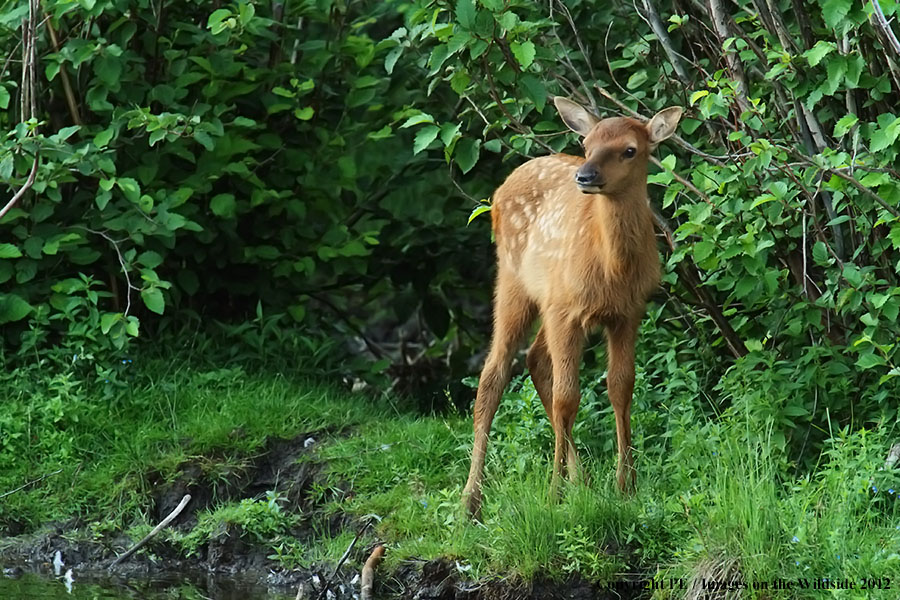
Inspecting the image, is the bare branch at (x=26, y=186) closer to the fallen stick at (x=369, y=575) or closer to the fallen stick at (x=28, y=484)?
the fallen stick at (x=28, y=484)

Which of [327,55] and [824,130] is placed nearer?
[824,130]

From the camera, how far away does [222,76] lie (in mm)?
8695

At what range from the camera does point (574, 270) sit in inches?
269

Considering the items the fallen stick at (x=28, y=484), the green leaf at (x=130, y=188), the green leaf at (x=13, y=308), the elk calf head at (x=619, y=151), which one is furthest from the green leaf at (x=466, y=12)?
the fallen stick at (x=28, y=484)

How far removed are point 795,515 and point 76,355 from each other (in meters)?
4.28

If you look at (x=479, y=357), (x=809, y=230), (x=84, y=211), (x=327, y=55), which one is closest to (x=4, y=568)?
(x=84, y=211)

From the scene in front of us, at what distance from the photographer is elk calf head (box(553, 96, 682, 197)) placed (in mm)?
6387

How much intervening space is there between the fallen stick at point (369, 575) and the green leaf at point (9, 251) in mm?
2855

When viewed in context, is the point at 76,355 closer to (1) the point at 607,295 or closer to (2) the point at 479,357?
(1) the point at 607,295

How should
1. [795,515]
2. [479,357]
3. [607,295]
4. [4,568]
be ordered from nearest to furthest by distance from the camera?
[795,515], [607,295], [4,568], [479,357]

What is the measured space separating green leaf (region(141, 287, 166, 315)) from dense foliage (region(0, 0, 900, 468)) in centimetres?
2

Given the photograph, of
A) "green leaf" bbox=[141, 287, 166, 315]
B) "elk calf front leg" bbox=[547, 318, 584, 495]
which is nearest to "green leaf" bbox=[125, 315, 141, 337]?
"green leaf" bbox=[141, 287, 166, 315]

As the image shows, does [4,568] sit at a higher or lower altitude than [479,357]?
higher

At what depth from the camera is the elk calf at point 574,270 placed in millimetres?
6633
